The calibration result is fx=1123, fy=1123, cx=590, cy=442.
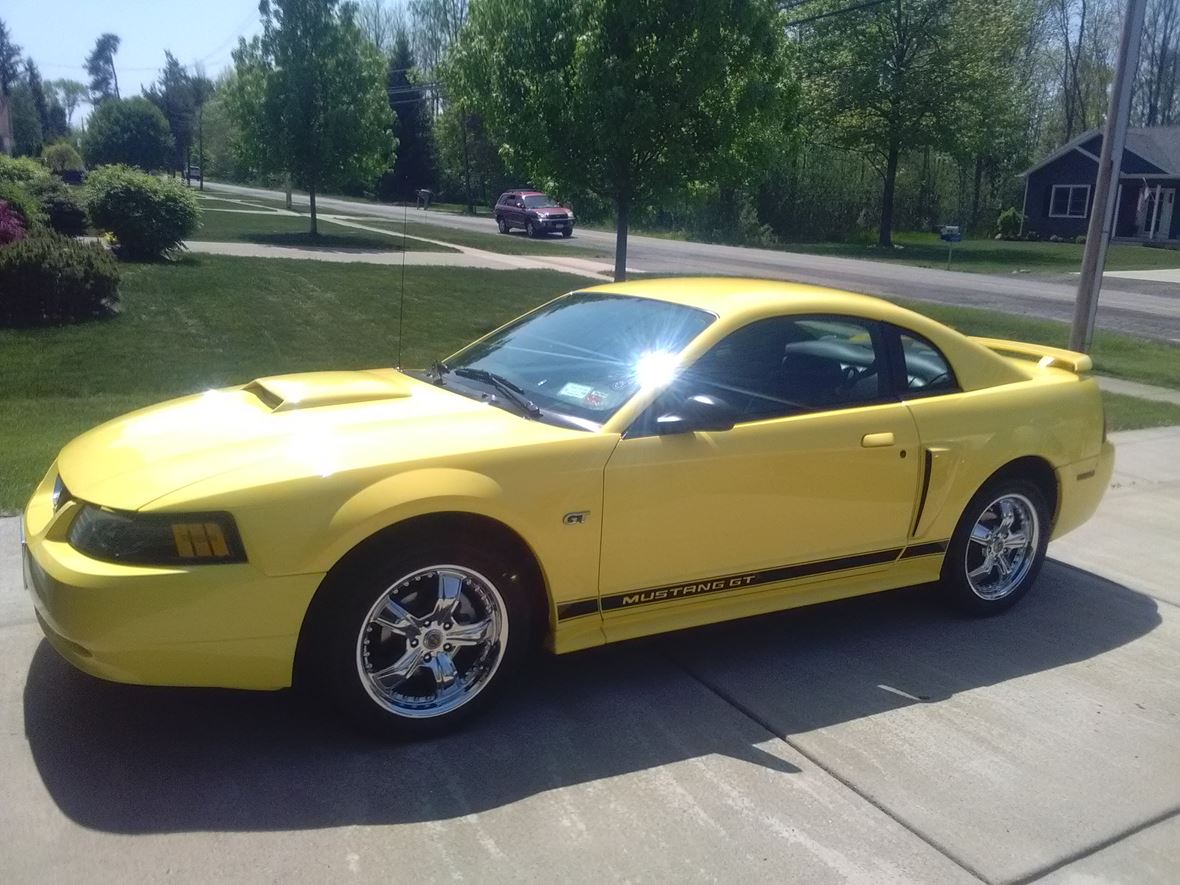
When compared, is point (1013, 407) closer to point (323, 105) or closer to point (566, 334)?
point (566, 334)

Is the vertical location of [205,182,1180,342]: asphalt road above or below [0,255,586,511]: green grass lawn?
above

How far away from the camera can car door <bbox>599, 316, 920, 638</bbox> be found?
4.06m

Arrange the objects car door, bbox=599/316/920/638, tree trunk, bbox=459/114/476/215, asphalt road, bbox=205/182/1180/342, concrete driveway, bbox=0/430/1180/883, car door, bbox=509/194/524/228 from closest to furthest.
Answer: concrete driveway, bbox=0/430/1180/883, car door, bbox=599/316/920/638, asphalt road, bbox=205/182/1180/342, car door, bbox=509/194/524/228, tree trunk, bbox=459/114/476/215

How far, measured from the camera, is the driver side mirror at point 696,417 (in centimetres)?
410

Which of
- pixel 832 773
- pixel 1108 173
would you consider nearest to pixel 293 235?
pixel 1108 173

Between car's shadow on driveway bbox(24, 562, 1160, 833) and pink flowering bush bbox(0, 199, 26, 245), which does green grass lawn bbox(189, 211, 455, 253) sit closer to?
pink flowering bush bbox(0, 199, 26, 245)

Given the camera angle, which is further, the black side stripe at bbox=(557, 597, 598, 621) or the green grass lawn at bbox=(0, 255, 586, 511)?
the green grass lawn at bbox=(0, 255, 586, 511)

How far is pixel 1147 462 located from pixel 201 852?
7.69 m

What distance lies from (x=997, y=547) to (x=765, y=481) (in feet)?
5.10

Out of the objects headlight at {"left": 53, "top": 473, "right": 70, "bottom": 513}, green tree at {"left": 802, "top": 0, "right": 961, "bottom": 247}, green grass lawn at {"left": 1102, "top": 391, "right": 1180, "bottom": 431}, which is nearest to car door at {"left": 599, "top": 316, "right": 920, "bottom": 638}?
headlight at {"left": 53, "top": 473, "right": 70, "bottom": 513}

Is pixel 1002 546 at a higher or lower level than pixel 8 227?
lower

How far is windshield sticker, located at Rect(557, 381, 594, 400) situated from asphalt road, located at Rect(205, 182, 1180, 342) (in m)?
16.2

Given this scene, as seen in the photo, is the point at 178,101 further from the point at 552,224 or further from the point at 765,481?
the point at 765,481

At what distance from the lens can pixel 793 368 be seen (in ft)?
15.3
